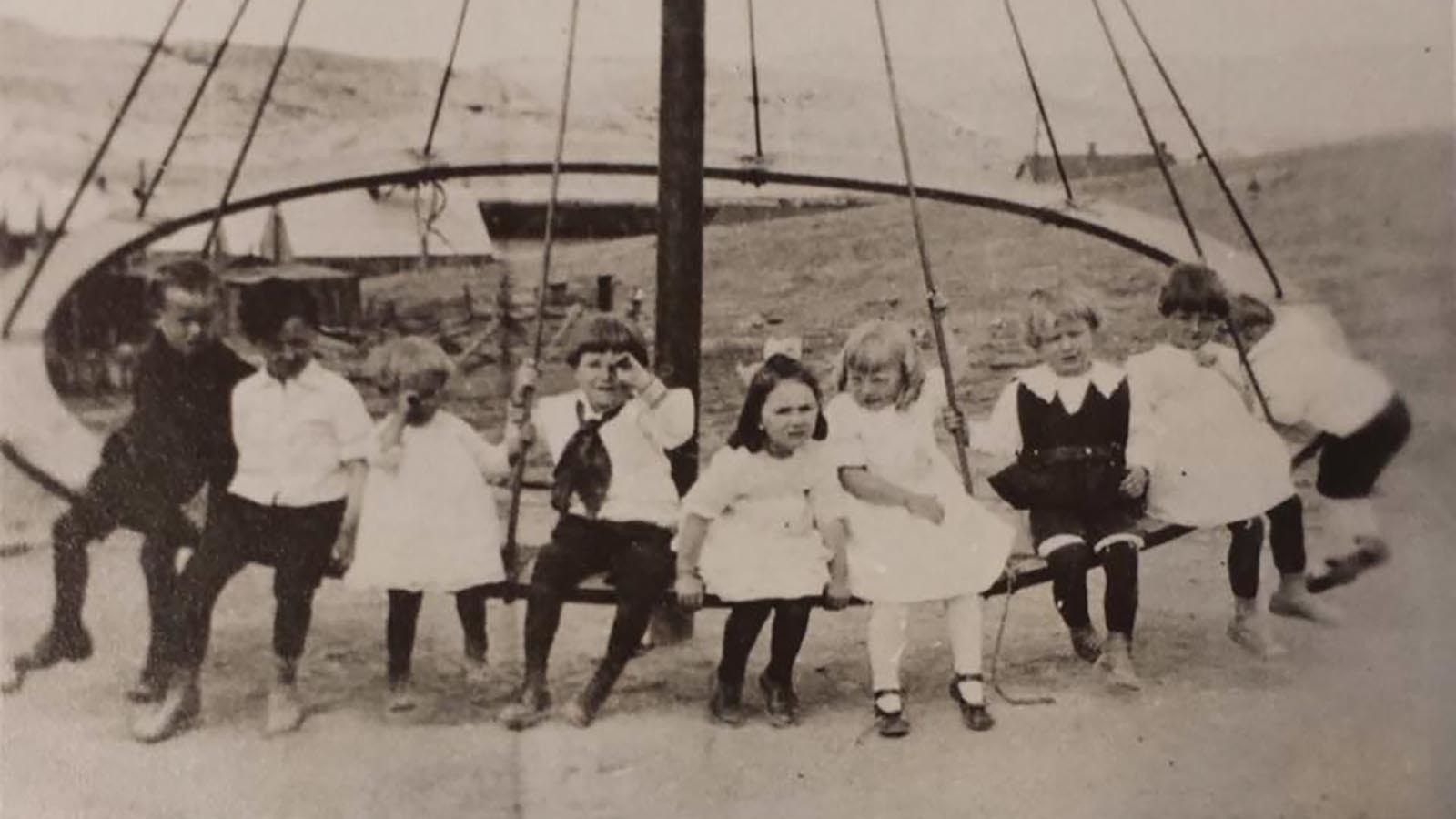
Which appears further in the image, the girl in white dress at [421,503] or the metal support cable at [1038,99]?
the metal support cable at [1038,99]

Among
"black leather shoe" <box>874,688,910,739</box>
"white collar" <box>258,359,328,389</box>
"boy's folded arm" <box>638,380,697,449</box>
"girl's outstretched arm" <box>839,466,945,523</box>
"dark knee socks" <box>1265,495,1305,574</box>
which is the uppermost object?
"white collar" <box>258,359,328,389</box>

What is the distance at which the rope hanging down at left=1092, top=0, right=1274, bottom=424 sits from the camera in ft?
10.2

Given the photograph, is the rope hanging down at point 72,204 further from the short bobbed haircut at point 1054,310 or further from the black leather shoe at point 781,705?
the short bobbed haircut at point 1054,310

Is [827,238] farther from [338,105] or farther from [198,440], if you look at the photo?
[198,440]

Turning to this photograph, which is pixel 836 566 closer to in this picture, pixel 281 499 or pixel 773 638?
pixel 773 638

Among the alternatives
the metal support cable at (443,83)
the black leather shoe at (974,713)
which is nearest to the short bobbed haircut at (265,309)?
the metal support cable at (443,83)

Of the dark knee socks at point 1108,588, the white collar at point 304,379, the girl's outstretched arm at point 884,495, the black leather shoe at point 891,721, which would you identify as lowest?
the black leather shoe at point 891,721

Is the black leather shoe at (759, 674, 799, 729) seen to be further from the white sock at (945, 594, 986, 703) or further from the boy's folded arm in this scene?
the boy's folded arm

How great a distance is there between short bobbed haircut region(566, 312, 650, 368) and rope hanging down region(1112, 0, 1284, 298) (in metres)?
1.13

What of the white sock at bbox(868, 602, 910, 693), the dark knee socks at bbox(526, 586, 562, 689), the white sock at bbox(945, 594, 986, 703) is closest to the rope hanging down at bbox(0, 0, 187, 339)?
the dark knee socks at bbox(526, 586, 562, 689)

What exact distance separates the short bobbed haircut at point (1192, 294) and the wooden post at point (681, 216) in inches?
33.8

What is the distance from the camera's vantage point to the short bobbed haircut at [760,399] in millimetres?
2961

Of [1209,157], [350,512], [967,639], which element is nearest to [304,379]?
[350,512]

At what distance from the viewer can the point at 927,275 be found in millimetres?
2986
